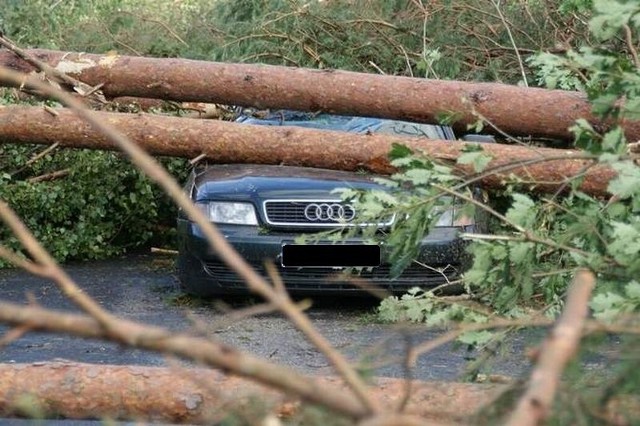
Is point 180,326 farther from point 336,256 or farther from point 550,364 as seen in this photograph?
point 550,364

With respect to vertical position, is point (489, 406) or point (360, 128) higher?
point (489, 406)

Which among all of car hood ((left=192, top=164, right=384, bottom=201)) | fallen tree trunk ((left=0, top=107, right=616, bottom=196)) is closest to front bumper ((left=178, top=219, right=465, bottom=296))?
car hood ((left=192, top=164, right=384, bottom=201))

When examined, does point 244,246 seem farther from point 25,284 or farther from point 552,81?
point 552,81

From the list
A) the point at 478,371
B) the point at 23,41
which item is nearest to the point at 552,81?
the point at 478,371

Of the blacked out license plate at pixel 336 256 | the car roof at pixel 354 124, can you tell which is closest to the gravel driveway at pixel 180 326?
the blacked out license plate at pixel 336 256

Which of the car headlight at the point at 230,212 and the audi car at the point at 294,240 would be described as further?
the car headlight at the point at 230,212

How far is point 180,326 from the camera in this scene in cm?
788

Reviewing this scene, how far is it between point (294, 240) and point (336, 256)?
0.30 metres

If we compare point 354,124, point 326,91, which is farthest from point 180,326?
point 354,124

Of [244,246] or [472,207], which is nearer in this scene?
[472,207]

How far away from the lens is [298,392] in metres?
1.66

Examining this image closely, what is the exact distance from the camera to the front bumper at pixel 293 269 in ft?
25.9

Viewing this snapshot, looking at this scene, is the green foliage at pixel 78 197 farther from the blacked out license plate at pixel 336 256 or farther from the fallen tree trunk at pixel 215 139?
the blacked out license plate at pixel 336 256

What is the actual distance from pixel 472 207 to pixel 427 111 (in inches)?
105
